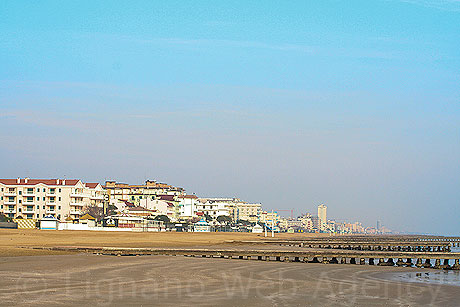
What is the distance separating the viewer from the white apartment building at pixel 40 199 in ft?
426

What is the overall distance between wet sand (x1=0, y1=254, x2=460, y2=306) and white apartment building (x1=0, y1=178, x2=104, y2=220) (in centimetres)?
10595

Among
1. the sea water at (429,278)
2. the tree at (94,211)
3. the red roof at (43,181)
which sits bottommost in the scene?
the sea water at (429,278)

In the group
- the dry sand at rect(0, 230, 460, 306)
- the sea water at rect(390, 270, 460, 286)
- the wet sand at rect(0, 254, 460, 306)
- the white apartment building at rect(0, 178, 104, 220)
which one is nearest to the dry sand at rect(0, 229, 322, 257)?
the dry sand at rect(0, 230, 460, 306)

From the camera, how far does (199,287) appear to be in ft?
62.9

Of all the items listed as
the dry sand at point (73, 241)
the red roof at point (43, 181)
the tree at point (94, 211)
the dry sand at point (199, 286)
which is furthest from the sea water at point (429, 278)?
the red roof at point (43, 181)

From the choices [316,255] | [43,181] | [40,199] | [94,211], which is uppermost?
[43,181]

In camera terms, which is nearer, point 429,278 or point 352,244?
point 429,278

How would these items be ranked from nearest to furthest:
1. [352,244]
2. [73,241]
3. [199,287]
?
[199,287] → [73,241] → [352,244]

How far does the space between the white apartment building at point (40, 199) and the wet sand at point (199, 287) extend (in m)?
106

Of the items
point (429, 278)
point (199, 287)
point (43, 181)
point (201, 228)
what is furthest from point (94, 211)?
point (199, 287)

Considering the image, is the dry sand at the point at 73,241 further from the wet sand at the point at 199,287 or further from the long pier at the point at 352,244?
the wet sand at the point at 199,287

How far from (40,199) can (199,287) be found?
118 meters

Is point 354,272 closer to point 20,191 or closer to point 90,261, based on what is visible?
point 90,261

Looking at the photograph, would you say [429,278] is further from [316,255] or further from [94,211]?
[94,211]
